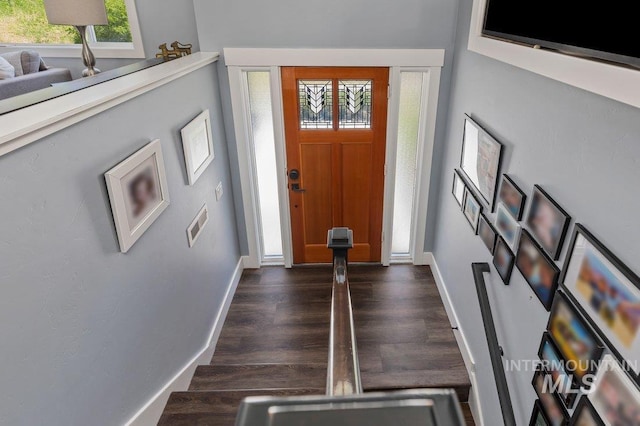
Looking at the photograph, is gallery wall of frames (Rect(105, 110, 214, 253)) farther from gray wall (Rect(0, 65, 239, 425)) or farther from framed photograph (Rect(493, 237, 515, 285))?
framed photograph (Rect(493, 237, 515, 285))

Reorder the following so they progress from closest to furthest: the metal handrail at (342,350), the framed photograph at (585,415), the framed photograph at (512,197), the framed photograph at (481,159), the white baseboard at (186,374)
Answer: the metal handrail at (342,350), the framed photograph at (585,415), the framed photograph at (512,197), the white baseboard at (186,374), the framed photograph at (481,159)

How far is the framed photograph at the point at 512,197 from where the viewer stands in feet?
6.67

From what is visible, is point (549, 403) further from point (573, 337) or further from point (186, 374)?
point (186, 374)

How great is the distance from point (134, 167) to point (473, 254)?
225cm

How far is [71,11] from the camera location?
2.59 meters

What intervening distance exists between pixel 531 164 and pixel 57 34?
448 centimetres

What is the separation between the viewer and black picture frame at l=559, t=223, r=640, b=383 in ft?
4.19

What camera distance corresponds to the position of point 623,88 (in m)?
1.27

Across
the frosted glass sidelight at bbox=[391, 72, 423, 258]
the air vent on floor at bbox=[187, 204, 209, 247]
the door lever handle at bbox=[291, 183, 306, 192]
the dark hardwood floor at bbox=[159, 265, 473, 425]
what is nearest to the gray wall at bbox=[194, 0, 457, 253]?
the frosted glass sidelight at bbox=[391, 72, 423, 258]

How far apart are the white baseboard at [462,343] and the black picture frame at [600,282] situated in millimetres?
1456

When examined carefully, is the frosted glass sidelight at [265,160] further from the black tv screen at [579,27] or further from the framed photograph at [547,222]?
the framed photograph at [547,222]

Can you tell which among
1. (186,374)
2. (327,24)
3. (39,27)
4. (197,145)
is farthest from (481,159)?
(39,27)

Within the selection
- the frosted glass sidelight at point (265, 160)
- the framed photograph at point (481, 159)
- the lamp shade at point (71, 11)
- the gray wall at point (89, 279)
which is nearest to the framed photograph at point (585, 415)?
the framed photograph at point (481, 159)

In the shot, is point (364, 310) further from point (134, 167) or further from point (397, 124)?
point (134, 167)
